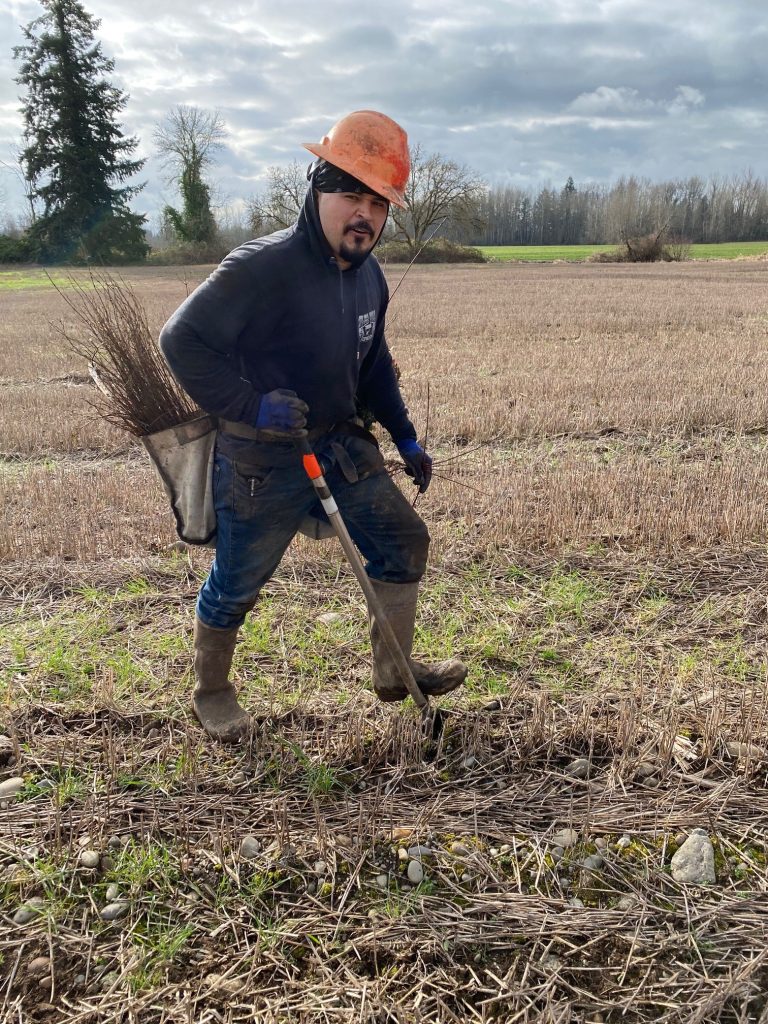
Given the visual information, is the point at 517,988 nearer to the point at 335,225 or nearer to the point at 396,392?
the point at 396,392

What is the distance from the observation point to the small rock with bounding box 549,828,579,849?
7.70 feet

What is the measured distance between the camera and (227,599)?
2.70 metres

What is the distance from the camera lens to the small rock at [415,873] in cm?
224

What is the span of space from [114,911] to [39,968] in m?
0.22

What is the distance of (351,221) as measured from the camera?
2.38 m

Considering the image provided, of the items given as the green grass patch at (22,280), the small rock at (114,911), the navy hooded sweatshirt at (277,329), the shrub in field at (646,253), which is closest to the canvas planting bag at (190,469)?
the navy hooded sweatshirt at (277,329)

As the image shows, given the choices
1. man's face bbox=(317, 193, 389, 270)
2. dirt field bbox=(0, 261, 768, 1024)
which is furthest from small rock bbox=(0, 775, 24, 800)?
man's face bbox=(317, 193, 389, 270)

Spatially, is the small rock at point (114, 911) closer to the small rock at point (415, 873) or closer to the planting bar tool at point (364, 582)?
the small rock at point (415, 873)

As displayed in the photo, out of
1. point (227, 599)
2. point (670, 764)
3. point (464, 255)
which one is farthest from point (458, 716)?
point (464, 255)

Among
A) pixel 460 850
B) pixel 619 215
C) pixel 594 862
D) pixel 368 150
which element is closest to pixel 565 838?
pixel 594 862

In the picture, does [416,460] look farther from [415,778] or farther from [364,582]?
[415,778]

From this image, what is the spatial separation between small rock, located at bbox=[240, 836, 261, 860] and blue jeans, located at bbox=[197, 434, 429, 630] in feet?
2.54

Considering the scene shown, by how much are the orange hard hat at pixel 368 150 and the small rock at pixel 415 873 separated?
2113 mm

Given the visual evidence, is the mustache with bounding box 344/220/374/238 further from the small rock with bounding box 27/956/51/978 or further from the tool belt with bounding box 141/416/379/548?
the small rock with bounding box 27/956/51/978
